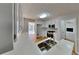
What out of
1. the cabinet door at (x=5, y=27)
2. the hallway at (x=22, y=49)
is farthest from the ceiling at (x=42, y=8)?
the cabinet door at (x=5, y=27)

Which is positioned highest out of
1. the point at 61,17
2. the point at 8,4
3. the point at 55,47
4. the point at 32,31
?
the point at 61,17

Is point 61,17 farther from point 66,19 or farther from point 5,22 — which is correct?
point 5,22

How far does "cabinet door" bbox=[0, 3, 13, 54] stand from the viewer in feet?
0.94

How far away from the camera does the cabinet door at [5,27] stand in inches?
11.2

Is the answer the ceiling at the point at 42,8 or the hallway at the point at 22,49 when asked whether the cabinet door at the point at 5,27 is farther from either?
the ceiling at the point at 42,8

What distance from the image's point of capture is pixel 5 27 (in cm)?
30

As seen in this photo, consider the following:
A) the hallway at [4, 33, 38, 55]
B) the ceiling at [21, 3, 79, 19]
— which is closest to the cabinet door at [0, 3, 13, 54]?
the hallway at [4, 33, 38, 55]

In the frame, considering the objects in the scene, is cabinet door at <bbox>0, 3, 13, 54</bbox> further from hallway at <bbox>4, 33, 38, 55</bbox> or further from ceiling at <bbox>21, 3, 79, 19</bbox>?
ceiling at <bbox>21, 3, 79, 19</bbox>

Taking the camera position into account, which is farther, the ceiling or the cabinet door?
the ceiling

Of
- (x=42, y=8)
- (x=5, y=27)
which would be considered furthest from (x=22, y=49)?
(x=42, y=8)

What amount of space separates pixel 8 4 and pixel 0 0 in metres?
0.05

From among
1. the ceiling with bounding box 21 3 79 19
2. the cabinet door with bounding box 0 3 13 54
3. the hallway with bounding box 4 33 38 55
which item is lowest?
the hallway with bounding box 4 33 38 55
